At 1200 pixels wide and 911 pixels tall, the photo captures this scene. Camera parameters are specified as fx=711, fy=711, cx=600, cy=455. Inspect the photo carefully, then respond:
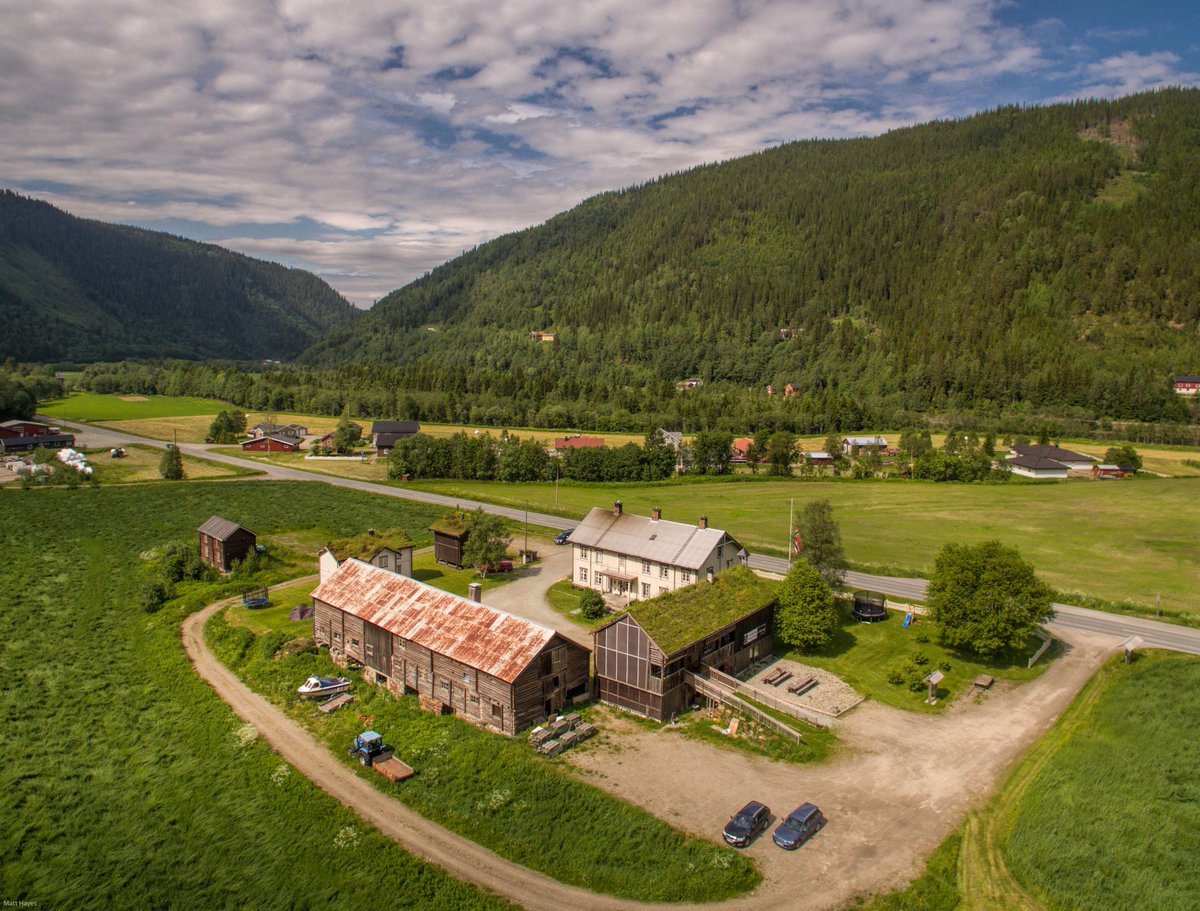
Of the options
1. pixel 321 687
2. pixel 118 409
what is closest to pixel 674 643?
pixel 321 687

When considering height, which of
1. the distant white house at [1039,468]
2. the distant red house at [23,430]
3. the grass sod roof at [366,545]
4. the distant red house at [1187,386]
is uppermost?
the distant red house at [1187,386]

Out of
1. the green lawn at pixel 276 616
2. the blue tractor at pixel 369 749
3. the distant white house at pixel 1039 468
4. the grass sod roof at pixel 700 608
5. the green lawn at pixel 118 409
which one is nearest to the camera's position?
the blue tractor at pixel 369 749

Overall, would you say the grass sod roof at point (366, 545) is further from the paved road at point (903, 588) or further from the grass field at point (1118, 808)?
the grass field at point (1118, 808)

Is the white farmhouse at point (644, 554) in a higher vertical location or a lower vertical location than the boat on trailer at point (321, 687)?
higher

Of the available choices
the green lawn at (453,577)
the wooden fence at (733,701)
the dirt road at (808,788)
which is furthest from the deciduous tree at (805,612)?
the green lawn at (453,577)

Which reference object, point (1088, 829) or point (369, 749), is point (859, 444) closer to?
point (1088, 829)

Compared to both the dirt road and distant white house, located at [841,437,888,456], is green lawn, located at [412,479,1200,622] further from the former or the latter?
the dirt road

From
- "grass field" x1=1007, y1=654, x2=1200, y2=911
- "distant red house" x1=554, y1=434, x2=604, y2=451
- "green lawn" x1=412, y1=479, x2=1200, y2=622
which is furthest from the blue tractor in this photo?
"distant red house" x1=554, y1=434, x2=604, y2=451
